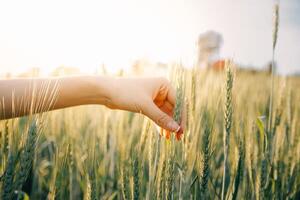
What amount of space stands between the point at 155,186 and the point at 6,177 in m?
0.38

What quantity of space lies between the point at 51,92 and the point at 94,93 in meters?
0.15

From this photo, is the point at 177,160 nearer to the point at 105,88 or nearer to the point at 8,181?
the point at 105,88

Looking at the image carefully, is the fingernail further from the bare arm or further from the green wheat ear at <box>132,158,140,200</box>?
the green wheat ear at <box>132,158,140,200</box>

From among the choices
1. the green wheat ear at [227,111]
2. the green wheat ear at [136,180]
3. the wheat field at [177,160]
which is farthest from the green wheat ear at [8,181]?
the green wheat ear at [227,111]

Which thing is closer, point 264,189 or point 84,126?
point 264,189

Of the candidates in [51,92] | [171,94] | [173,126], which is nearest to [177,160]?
[173,126]

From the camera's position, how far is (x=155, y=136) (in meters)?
1.01

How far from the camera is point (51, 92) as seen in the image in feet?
3.13

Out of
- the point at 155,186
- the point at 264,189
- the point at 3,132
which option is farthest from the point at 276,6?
the point at 3,132

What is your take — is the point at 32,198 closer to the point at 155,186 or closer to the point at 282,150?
the point at 155,186

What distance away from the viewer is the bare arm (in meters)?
0.96

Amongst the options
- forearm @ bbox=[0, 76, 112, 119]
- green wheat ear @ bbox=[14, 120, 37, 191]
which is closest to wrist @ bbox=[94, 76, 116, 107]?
forearm @ bbox=[0, 76, 112, 119]

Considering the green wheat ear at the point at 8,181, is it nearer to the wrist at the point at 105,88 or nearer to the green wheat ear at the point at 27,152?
the green wheat ear at the point at 27,152

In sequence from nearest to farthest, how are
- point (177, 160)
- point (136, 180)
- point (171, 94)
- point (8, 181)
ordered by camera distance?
point (8, 181)
point (136, 180)
point (177, 160)
point (171, 94)
